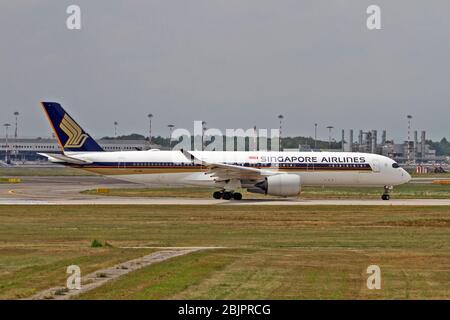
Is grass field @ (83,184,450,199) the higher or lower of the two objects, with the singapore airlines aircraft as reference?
lower

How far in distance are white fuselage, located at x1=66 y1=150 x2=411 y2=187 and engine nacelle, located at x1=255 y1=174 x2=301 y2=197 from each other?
105 inches

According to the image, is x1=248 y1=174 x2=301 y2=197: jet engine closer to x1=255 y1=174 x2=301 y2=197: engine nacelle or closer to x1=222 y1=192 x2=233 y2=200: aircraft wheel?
x1=255 y1=174 x2=301 y2=197: engine nacelle

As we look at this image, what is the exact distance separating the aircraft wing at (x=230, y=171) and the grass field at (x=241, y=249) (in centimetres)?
572

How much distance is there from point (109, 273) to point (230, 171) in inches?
1367

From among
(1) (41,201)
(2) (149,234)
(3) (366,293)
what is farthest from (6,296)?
(1) (41,201)

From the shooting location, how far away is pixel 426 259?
80.7ft

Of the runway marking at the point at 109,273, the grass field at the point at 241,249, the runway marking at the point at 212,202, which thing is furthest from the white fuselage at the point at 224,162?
the runway marking at the point at 109,273

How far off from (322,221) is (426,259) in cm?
1601

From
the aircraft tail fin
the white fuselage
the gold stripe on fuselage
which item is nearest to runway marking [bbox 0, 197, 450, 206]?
the white fuselage

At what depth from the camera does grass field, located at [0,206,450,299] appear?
18359 mm

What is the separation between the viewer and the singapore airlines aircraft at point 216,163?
56.4 meters

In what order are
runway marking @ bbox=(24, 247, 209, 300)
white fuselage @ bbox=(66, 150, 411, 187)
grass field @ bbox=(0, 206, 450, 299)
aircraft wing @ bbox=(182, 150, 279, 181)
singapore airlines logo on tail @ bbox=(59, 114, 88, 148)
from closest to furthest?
runway marking @ bbox=(24, 247, 209, 300)
grass field @ bbox=(0, 206, 450, 299)
aircraft wing @ bbox=(182, 150, 279, 181)
white fuselage @ bbox=(66, 150, 411, 187)
singapore airlines logo on tail @ bbox=(59, 114, 88, 148)

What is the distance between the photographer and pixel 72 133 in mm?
58156
